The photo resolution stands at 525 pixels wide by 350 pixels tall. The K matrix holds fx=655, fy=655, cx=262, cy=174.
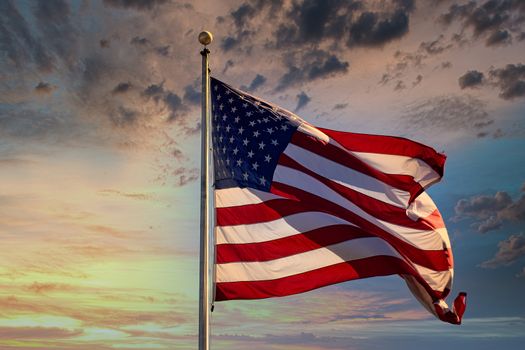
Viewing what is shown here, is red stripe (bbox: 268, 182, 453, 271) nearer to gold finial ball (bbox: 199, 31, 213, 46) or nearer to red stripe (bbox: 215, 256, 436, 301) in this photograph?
red stripe (bbox: 215, 256, 436, 301)

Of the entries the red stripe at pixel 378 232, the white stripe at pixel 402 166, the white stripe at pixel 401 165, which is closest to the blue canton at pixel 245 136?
the red stripe at pixel 378 232

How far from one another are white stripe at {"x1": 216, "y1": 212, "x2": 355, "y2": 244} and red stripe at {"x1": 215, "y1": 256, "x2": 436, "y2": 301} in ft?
3.55

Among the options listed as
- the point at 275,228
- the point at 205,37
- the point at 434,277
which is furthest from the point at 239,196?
the point at 434,277

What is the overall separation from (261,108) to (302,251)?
399 cm

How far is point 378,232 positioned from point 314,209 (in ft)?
6.04

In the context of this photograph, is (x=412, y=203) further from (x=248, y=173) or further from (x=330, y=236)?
(x=248, y=173)

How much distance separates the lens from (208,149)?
16859 millimetres

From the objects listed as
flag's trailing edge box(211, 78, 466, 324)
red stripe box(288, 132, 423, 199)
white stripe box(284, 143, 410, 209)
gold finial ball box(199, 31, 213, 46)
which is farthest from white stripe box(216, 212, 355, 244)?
gold finial ball box(199, 31, 213, 46)

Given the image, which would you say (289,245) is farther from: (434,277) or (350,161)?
(434,277)

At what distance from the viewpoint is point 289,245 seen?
55.2 feet

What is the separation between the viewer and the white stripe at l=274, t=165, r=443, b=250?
17.2 metres

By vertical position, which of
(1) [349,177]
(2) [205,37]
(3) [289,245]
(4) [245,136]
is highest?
(2) [205,37]

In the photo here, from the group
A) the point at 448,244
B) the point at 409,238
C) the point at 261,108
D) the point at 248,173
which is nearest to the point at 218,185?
the point at 248,173

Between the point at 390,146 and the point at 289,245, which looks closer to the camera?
the point at 289,245
